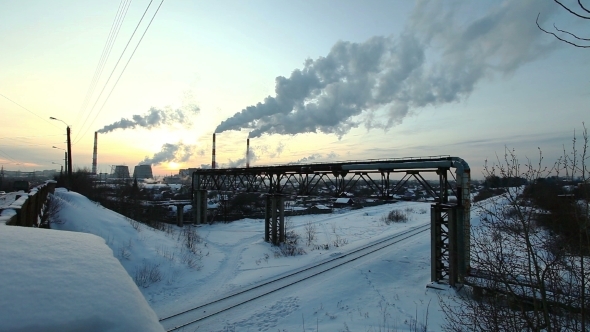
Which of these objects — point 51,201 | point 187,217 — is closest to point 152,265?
point 51,201

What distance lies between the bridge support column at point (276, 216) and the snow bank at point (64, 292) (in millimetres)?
22265

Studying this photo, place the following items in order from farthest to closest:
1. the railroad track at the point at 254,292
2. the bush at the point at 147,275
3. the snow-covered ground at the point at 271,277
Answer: the bush at the point at 147,275 < the snow-covered ground at the point at 271,277 < the railroad track at the point at 254,292

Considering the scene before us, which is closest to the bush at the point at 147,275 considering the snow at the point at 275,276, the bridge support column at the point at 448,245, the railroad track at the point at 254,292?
the snow at the point at 275,276

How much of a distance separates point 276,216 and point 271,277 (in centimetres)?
931

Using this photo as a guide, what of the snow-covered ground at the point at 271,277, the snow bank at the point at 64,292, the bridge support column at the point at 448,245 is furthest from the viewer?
the bridge support column at the point at 448,245

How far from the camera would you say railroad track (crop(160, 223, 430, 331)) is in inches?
442

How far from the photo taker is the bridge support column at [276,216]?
25406 millimetres

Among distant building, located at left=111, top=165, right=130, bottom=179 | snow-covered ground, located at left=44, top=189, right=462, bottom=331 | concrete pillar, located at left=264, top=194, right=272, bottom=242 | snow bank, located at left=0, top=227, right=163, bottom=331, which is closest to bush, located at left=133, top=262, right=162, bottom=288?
snow-covered ground, located at left=44, top=189, right=462, bottom=331

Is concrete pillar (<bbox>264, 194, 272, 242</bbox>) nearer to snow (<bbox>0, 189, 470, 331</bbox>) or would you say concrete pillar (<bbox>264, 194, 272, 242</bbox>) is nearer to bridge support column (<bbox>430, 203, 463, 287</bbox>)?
snow (<bbox>0, 189, 470, 331</bbox>)

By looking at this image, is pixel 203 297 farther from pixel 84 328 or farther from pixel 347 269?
pixel 84 328

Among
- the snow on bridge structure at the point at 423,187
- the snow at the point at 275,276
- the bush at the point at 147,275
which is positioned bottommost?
the snow at the point at 275,276

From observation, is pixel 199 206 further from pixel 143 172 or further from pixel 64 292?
pixel 143 172

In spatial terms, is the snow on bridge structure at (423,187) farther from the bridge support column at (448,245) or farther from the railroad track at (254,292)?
the railroad track at (254,292)

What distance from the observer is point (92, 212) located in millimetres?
20516
